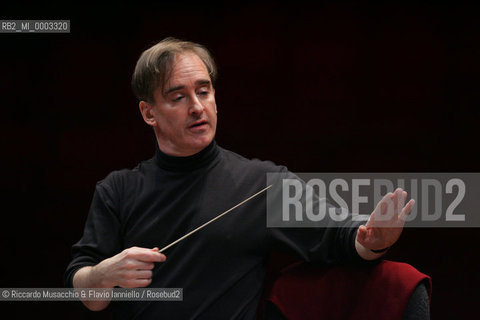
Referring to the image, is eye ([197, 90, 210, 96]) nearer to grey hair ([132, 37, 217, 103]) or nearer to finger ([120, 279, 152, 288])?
grey hair ([132, 37, 217, 103])

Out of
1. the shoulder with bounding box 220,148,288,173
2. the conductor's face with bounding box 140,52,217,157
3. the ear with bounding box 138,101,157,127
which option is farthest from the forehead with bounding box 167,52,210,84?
the shoulder with bounding box 220,148,288,173

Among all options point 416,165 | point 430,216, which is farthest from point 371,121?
point 430,216

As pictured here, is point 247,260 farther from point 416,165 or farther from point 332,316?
point 416,165

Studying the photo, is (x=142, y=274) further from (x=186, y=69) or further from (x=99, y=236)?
(x=186, y=69)

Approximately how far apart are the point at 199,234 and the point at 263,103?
658mm

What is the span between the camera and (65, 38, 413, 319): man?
135cm

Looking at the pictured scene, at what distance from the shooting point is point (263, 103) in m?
1.90

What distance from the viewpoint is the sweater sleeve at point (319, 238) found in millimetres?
1282

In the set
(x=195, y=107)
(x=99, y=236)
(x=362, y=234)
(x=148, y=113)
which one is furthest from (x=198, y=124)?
(x=362, y=234)

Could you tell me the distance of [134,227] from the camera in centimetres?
143

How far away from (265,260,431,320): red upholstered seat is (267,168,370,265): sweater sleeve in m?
0.03

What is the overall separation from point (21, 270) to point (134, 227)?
746mm

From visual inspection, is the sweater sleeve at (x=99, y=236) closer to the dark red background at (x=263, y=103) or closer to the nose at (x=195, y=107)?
the nose at (x=195, y=107)

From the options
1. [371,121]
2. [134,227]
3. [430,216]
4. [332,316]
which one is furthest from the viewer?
[371,121]
